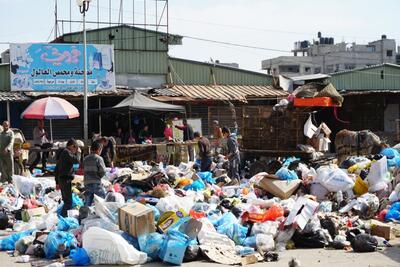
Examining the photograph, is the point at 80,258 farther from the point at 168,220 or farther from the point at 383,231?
the point at 383,231

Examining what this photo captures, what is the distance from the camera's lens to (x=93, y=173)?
1045cm

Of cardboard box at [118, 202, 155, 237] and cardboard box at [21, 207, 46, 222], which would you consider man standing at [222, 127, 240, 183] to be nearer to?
cardboard box at [21, 207, 46, 222]

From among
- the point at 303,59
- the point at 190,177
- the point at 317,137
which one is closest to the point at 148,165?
the point at 190,177

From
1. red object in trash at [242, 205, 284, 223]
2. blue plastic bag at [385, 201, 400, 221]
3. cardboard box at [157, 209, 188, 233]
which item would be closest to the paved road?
cardboard box at [157, 209, 188, 233]

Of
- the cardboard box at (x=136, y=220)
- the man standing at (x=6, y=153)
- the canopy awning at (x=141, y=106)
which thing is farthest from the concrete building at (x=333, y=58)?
the cardboard box at (x=136, y=220)

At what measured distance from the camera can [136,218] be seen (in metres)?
8.34

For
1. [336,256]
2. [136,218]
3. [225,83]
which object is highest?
[225,83]

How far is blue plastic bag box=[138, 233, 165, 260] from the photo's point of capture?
8.32 m

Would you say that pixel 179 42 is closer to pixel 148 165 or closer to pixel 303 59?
pixel 148 165

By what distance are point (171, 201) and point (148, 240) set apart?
1.73 m

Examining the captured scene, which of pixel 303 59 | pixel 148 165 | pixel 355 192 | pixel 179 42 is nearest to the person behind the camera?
pixel 355 192

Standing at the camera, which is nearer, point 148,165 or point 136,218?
point 136,218

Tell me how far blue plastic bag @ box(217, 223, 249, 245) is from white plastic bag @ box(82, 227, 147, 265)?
1.50 metres

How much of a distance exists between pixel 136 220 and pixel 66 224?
6.38 ft
